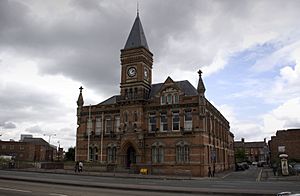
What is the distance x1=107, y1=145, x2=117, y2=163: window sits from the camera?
49.7 metres

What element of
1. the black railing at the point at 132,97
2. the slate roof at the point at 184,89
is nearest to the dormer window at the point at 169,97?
the slate roof at the point at 184,89

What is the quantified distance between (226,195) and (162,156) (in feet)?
96.8

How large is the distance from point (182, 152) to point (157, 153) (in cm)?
392

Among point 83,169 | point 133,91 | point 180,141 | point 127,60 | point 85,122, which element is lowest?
point 83,169

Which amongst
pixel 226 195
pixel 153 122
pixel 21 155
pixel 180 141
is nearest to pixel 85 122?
pixel 153 122

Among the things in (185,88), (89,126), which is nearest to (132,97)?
(185,88)

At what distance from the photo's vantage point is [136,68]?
51344mm

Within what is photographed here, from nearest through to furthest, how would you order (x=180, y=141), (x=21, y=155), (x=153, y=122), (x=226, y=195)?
(x=226, y=195) < (x=180, y=141) < (x=153, y=122) < (x=21, y=155)

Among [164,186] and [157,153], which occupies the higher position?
[157,153]

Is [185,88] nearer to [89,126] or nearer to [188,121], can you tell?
[188,121]

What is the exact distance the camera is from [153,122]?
4762cm

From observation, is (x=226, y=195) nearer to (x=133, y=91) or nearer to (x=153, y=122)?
(x=153, y=122)

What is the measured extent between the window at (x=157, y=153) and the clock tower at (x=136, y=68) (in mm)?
7634

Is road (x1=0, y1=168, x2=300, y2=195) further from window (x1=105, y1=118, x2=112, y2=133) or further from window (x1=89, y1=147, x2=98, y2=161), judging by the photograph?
window (x1=89, y1=147, x2=98, y2=161)
